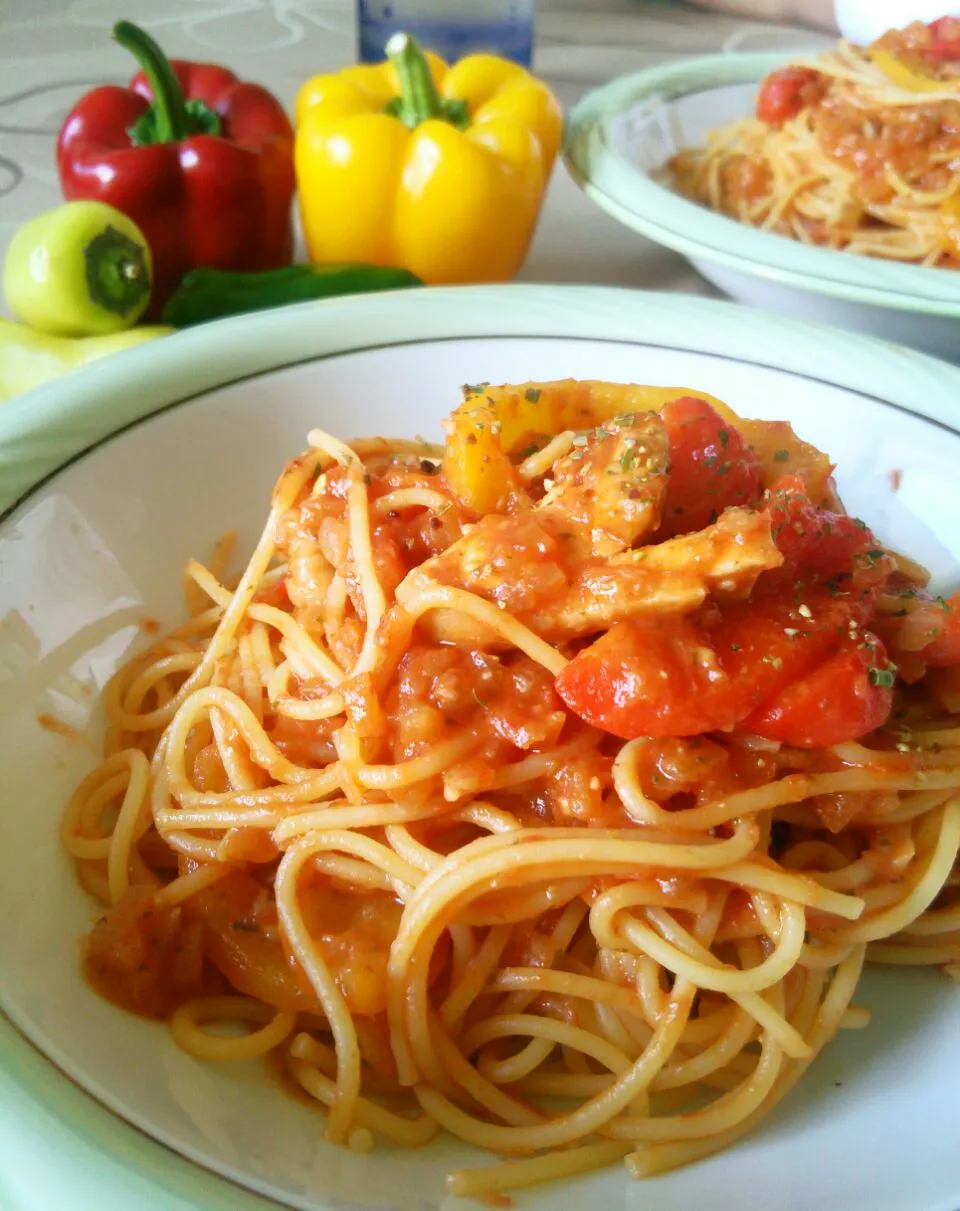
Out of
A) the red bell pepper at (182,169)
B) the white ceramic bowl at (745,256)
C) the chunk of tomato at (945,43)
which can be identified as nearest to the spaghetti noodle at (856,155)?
the chunk of tomato at (945,43)

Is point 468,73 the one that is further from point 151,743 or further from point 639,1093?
point 639,1093

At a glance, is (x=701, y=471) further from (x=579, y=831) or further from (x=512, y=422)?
(x=579, y=831)

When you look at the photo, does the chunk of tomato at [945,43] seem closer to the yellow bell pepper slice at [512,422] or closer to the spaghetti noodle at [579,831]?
the yellow bell pepper slice at [512,422]

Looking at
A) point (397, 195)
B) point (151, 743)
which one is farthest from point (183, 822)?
point (397, 195)

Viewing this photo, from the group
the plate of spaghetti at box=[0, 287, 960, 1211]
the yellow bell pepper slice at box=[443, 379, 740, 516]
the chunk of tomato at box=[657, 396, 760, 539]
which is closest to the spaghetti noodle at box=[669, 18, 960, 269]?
the yellow bell pepper slice at box=[443, 379, 740, 516]

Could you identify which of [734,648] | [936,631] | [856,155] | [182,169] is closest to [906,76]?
[856,155]

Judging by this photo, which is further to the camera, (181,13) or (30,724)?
(181,13)
